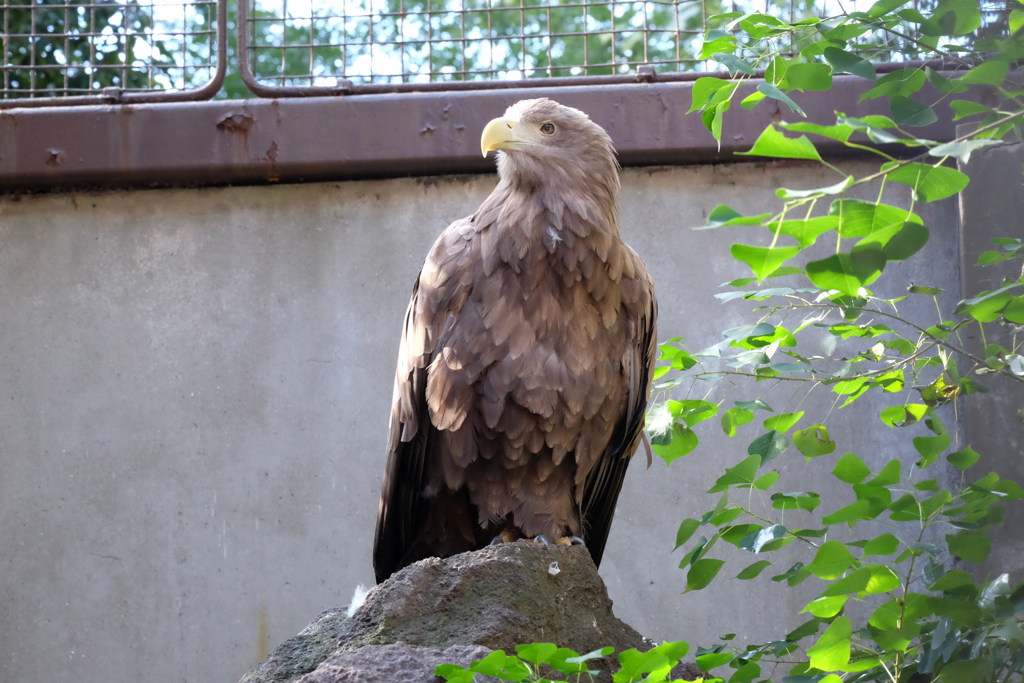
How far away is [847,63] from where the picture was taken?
1606 millimetres

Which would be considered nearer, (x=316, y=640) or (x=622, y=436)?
(x=316, y=640)

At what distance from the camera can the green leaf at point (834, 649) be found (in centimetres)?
177

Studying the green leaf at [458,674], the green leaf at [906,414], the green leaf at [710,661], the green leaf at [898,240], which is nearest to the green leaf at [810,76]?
the green leaf at [898,240]

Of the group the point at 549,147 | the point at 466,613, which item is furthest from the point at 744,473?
the point at 549,147

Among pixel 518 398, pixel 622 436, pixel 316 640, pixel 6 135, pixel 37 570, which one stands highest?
pixel 6 135

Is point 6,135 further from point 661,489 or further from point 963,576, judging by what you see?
point 963,576

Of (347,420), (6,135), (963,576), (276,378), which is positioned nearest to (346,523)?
(347,420)

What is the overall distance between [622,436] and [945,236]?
191 centimetres

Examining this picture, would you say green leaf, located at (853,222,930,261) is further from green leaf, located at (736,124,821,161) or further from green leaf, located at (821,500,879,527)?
green leaf, located at (821,500,879,527)

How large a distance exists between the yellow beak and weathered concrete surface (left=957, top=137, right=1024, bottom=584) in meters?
1.79

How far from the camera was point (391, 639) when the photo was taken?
2148 mm

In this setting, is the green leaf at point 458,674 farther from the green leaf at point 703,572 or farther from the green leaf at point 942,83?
the green leaf at point 942,83

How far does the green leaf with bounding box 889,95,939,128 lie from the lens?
1533mm

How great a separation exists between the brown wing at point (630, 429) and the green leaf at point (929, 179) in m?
1.66
